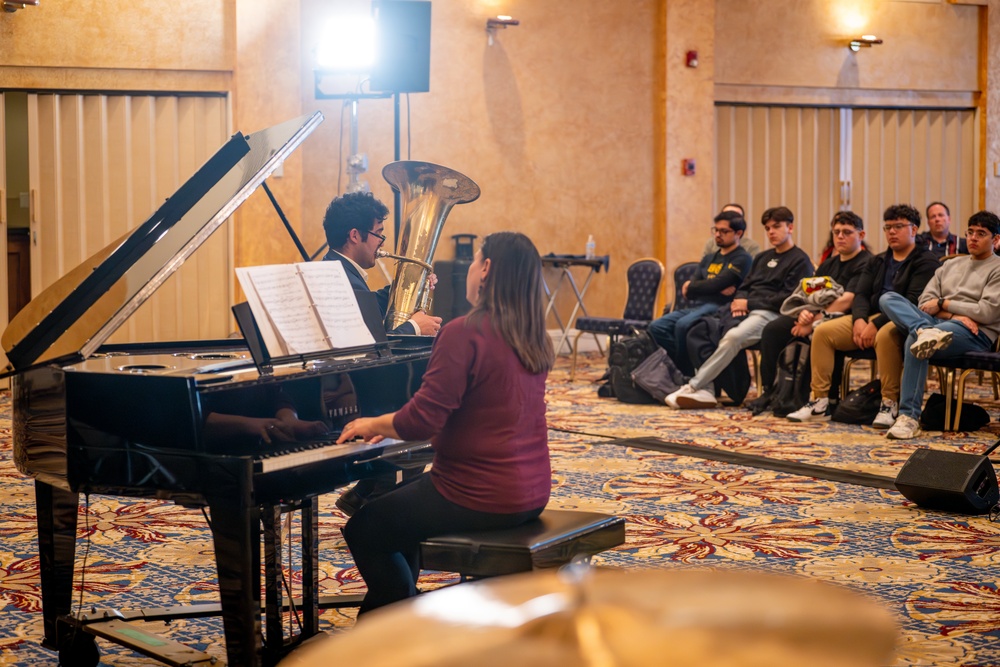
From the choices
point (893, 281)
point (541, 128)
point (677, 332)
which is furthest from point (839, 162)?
point (893, 281)

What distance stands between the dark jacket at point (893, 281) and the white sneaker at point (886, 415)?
469 mm

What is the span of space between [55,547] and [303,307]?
0.89m

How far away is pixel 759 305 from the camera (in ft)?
24.6

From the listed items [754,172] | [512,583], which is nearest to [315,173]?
[754,172]

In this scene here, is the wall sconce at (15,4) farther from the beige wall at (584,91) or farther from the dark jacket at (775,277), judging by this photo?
the dark jacket at (775,277)

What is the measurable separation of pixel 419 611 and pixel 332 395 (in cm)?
222

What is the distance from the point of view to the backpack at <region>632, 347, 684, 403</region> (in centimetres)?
765

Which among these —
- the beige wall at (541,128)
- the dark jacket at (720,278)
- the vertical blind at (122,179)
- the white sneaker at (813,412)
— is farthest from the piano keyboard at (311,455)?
the beige wall at (541,128)

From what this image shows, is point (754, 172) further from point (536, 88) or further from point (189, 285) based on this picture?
point (189, 285)

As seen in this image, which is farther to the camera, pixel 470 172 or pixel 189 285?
pixel 470 172

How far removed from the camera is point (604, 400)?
7898 millimetres

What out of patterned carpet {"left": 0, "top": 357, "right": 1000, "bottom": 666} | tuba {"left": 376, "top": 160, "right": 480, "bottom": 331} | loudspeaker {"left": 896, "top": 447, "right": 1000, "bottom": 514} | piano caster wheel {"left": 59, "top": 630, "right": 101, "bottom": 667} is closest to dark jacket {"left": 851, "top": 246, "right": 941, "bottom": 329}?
patterned carpet {"left": 0, "top": 357, "right": 1000, "bottom": 666}

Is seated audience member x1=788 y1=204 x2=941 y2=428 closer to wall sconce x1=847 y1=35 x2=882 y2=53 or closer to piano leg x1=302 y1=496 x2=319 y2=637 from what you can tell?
piano leg x1=302 y1=496 x2=319 y2=637

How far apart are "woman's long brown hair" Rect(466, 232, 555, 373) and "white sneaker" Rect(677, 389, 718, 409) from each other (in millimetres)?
4864
